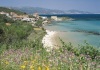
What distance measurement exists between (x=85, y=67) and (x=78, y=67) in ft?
0.71

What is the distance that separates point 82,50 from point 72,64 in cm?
526

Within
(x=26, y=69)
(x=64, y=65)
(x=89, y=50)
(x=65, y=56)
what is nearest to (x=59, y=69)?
(x=64, y=65)

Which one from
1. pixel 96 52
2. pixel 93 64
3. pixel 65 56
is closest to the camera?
pixel 93 64

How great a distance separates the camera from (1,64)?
782 cm

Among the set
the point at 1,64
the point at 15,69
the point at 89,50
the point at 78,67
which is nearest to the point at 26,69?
the point at 15,69

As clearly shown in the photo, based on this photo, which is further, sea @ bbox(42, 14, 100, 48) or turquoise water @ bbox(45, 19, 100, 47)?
turquoise water @ bbox(45, 19, 100, 47)

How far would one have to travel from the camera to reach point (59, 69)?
7.71 meters

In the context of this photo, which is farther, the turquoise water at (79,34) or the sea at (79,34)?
the turquoise water at (79,34)

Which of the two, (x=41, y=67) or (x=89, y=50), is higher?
(x=41, y=67)

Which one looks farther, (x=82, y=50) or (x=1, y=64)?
(x=82, y=50)

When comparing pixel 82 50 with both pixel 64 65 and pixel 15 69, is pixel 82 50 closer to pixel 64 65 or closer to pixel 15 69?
pixel 64 65

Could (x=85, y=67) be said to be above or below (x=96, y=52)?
above

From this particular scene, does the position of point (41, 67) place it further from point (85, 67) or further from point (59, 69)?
point (85, 67)

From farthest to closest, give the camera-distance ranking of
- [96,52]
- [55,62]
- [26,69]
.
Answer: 1. [96,52]
2. [55,62]
3. [26,69]
